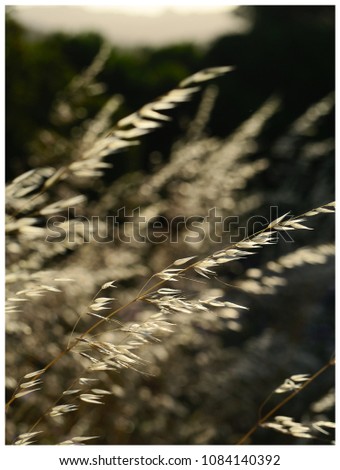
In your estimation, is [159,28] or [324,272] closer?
[324,272]

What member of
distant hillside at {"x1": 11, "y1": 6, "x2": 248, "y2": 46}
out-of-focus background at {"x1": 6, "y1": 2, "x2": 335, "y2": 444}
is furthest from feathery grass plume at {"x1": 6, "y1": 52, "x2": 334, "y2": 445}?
distant hillside at {"x1": 11, "y1": 6, "x2": 248, "y2": 46}

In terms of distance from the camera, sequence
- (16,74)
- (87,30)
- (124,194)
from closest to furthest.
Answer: (124,194) < (16,74) < (87,30)

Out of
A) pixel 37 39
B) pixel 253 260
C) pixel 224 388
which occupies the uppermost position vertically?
pixel 37 39

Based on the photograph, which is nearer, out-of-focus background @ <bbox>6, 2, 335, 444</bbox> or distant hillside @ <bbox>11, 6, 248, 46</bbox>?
out-of-focus background @ <bbox>6, 2, 335, 444</bbox>

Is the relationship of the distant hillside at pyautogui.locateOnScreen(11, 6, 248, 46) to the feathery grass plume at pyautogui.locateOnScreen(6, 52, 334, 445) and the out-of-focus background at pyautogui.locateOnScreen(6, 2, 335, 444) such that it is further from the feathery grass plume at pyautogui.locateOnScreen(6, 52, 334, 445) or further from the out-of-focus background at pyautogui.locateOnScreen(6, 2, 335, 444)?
the feathery grass plume at pyautogui.locateOnScreen(6, 52, 334, 445)

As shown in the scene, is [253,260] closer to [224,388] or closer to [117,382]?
[224,388]

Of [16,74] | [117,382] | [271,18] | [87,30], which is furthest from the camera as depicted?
[271,18]

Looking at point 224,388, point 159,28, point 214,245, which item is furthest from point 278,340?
point 159,28

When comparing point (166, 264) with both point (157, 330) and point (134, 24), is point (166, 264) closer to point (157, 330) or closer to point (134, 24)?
point (157, 330)

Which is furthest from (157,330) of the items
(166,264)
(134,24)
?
(134,24)

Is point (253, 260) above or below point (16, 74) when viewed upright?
below

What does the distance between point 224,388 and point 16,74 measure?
2970 mm

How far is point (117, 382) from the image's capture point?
200 centimetres

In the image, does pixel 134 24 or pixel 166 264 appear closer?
pixel 166 264
